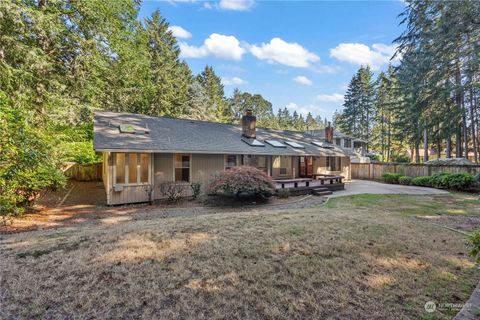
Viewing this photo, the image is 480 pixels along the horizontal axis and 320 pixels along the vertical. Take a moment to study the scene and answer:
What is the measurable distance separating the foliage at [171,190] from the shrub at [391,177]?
17298mm

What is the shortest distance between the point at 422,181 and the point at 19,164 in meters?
21.8

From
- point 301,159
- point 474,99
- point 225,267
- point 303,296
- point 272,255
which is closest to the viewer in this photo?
point 303,296

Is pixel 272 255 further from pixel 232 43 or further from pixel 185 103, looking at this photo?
pixel 185 103

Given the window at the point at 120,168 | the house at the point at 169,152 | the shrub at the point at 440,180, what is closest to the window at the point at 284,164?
the house at the point at 169,152

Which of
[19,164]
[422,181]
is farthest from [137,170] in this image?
[422,181]

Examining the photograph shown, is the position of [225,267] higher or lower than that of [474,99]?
lower

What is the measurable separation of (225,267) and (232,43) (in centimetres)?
1864

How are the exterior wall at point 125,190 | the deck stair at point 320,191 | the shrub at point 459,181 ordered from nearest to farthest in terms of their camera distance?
the exterior wall at point 125,190 → the deck stair at point 320,191 → the shrub at point 459,181

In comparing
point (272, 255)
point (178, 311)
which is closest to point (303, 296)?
point (272, 255)

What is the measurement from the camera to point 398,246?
4887 mm

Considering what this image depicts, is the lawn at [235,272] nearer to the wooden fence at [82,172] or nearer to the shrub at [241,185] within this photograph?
the shrub at [241,185]

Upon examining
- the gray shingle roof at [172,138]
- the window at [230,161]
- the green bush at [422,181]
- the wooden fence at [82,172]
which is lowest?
the green bush at [422,181]

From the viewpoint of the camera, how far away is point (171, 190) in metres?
10.7

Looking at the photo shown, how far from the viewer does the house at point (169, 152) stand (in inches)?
387
